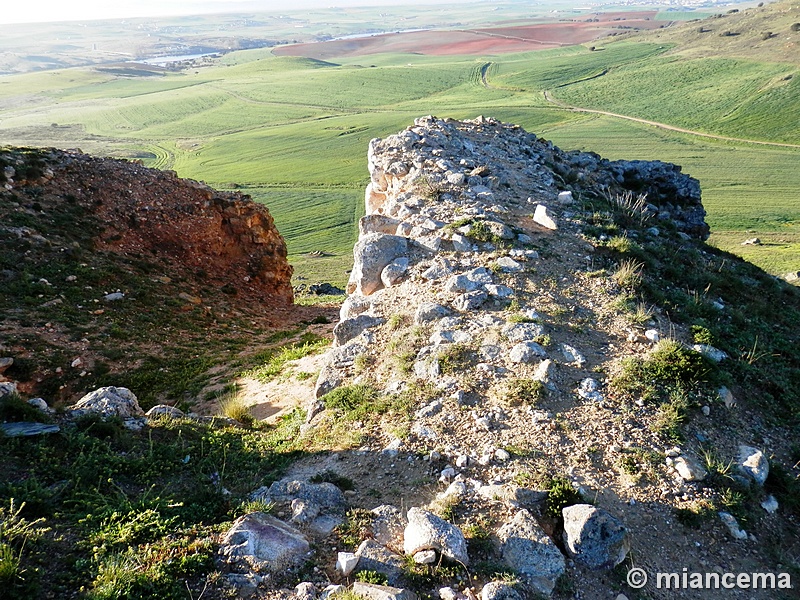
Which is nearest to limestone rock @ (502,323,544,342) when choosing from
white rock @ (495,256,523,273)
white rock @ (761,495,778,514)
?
white rock @ (495,256,523,273)

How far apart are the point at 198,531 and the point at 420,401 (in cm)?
398

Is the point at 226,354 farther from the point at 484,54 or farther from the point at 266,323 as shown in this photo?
the point at 484,54

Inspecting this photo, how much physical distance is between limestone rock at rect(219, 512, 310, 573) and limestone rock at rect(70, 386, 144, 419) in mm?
3981

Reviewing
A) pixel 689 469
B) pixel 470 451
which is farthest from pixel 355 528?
pixel 689 469

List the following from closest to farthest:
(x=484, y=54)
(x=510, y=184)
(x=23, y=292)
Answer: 1. (x=23, y=292)
2. (x=510, y=184)
3. (x=484, y=54)

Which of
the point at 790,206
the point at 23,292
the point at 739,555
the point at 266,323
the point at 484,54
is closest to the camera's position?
the point at 739,555

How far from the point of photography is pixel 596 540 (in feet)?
20.7

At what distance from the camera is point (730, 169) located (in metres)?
63.3

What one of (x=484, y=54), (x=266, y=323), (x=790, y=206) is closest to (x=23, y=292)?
(x=266, y=323)

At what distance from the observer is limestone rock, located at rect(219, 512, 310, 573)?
5.80 meters

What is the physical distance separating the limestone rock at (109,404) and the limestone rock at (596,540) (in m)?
7.32

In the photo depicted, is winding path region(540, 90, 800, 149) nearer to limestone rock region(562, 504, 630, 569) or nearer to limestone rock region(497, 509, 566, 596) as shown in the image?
limestone rock region(562, 504, 630, 569)

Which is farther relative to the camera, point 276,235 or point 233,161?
point 233,161

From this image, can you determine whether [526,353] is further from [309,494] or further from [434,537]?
[309,494]
